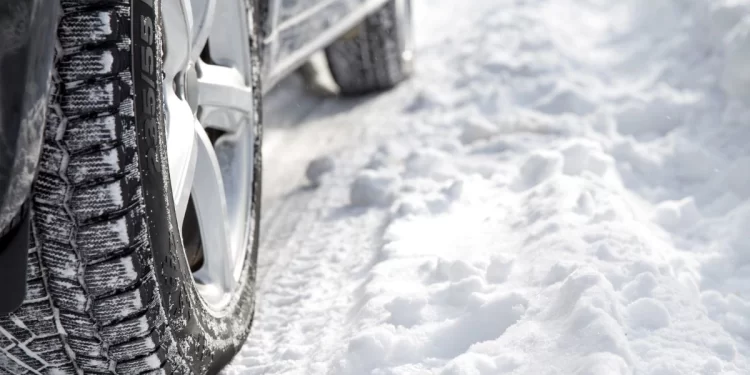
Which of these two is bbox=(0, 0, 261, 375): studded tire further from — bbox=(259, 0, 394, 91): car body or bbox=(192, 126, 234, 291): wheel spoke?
bbox=(259, 0, 394, 91): car body

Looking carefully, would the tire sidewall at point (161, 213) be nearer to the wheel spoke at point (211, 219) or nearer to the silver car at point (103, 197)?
the silver car at point (103, 197)

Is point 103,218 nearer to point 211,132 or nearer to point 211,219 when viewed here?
point 211,219

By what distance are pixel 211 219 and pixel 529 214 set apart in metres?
0.88

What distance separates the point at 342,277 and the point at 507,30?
2302mm

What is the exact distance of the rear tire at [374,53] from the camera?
3.41m

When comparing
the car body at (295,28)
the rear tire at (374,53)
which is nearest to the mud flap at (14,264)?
the car body at (295,28)

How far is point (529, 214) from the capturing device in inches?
81.4

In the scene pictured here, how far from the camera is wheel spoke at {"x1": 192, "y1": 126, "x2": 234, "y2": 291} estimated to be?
162cm

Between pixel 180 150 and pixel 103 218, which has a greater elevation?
pixel 180 150

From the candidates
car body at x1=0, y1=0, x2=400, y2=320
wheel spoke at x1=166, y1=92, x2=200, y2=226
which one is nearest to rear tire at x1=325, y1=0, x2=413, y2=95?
wheel spoke at x1=166, y1=92, x2=200, y2=226

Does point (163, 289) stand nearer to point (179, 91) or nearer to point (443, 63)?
point (179, 91)

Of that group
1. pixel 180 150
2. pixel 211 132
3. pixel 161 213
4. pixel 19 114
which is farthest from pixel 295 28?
pixel 19 114

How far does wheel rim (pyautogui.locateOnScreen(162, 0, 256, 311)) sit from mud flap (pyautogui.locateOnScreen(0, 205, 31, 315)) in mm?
348

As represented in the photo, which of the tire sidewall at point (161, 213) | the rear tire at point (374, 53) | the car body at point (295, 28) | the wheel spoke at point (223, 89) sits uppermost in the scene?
the rear tire at point (374, 53)
